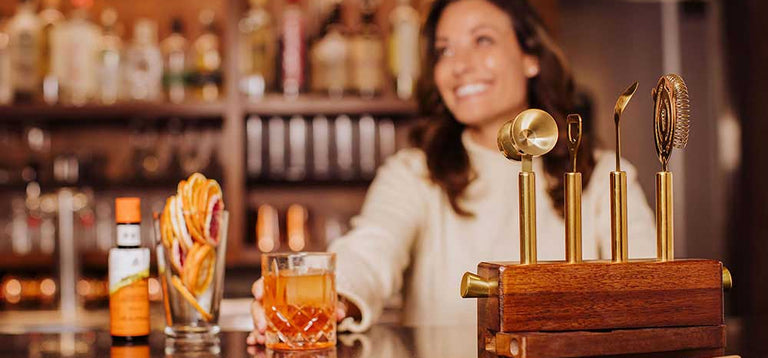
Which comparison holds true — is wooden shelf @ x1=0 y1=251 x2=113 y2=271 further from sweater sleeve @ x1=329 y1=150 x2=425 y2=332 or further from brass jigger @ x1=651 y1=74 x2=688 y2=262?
brass jigger @ x1=651 y1=74 x2=688 y2=262

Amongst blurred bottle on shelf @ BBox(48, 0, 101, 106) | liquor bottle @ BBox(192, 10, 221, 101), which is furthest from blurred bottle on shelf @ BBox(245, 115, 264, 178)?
blurred bottle on shelf @ BBox(48, 0, 101, 106)

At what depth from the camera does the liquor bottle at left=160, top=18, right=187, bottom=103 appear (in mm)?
2881

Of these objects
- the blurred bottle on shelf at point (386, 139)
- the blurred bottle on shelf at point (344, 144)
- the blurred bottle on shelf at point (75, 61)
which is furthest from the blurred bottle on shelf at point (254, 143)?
the blurred bottle on shelf at point (75, 61)

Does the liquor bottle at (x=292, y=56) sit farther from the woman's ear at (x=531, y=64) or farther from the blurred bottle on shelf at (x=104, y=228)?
the woman's ear at (x=531, y=64)

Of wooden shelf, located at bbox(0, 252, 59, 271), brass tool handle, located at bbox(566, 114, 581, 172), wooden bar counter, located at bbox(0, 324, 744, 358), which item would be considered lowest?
wooden shelf, located at bbox(0, 252, 59, 271)

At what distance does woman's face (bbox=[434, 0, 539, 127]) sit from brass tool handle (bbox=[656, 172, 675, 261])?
0.67 m

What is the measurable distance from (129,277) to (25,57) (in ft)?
6.28

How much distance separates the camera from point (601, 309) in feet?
2.83

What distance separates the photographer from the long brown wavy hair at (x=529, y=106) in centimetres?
164

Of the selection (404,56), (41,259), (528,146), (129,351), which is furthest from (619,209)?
(41,259)

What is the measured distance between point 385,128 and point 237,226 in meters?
0.57

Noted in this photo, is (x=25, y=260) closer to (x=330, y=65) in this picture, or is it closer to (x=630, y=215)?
(x=330, y=65)

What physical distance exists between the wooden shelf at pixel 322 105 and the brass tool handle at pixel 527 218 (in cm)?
197

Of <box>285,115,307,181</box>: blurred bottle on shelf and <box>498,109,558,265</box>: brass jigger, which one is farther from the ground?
<box>285,115,307,181</box>: blurred bottle on shelf
